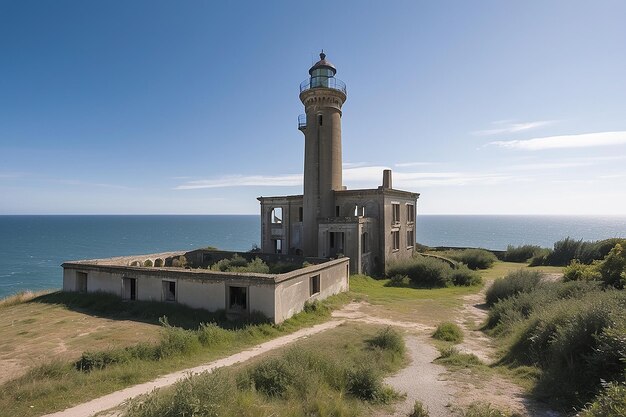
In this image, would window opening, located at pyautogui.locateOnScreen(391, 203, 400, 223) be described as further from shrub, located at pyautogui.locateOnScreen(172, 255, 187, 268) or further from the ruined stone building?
shrub, located at pyautogui.locateOnScreen(172, 255, 187, 268)

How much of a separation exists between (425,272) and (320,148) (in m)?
13.0

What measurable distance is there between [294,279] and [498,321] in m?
9.05

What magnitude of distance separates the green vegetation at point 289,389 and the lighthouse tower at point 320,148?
63.6 ft

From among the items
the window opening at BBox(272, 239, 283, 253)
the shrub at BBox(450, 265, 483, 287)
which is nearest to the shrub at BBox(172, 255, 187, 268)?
the window opening at BBox(272, 239, 283, 253)

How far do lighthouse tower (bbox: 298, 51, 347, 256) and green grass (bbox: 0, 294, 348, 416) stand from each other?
57.5 ft

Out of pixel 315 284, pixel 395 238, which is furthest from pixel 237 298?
pixel 395 238

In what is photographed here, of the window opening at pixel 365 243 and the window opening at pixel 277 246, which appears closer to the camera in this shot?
the window opening at pixel 365 243

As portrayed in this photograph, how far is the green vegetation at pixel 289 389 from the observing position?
6.33 metres

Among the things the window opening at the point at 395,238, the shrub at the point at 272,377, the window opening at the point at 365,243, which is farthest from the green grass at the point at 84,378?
the window opening at the point at 395,238

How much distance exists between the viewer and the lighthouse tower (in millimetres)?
30016

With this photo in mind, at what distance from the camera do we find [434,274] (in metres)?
26.9

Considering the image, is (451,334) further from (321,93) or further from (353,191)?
(321,93)

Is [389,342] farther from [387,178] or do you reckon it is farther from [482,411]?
[387,178]

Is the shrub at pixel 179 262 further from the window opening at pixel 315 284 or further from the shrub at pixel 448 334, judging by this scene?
the shrub at pixel 448 334
